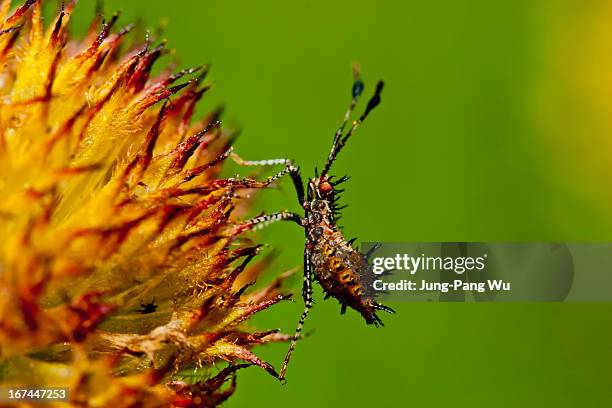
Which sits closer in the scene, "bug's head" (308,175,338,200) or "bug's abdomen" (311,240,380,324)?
"bug's abdomen" (311,240,380,324)

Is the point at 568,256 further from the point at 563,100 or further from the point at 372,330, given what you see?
the point at 563,100

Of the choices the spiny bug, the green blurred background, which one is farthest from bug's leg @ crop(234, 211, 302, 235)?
the green blurred background

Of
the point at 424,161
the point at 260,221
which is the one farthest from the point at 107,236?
the point at 424,161

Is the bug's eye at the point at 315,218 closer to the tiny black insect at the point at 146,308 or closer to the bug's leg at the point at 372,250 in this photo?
the bug's leg at the point at 372,250

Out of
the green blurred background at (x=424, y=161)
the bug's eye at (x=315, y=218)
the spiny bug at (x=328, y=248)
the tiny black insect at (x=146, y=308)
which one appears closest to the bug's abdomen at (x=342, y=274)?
the spiny bug at (x=328, y=248)

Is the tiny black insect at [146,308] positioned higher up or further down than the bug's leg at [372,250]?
further down

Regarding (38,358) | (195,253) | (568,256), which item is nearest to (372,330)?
(568,256)

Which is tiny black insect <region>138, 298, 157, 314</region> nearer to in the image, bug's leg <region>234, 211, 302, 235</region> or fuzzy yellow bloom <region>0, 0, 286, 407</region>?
fuzzy yellow bloom <region>0, 0, 286, 407</region>
